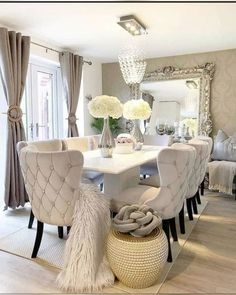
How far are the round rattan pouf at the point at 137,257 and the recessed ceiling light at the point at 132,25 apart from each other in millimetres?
2294

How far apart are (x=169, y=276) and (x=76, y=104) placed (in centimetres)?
327

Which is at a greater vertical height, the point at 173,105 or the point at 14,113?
the point at 173,105

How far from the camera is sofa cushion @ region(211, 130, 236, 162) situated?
4230 millimetres

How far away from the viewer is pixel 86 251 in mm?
1849

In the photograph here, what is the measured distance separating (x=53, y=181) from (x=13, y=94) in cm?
182

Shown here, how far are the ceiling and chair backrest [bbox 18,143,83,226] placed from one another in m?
1.66

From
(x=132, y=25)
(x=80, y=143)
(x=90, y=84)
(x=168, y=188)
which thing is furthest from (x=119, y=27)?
(x=168, y=188)

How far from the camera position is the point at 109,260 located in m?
1.86

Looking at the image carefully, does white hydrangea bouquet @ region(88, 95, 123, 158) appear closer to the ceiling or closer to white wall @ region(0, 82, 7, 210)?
the ceiling

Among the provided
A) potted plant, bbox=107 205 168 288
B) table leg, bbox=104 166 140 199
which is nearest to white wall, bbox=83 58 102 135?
table leg, bbox=104 166 140 199

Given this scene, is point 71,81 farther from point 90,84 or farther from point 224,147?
point 224,147

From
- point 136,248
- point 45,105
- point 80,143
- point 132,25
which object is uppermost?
point 132,25

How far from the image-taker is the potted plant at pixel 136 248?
1.74 m

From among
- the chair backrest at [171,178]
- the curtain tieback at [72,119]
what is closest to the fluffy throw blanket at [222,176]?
the chair backrest at [171,178]
